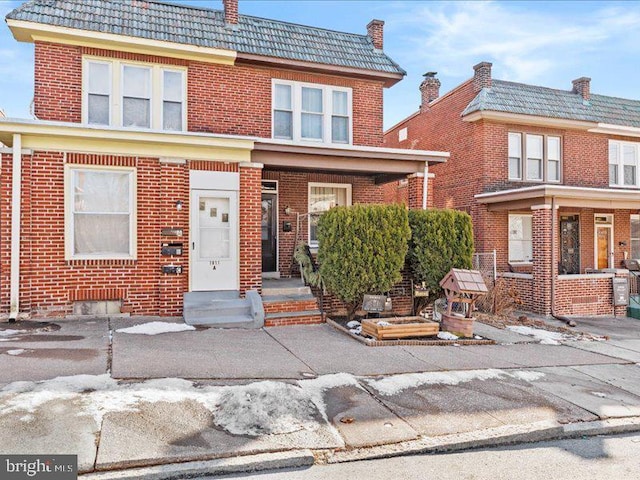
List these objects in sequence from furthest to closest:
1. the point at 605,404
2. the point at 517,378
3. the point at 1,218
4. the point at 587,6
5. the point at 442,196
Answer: the point at 442,196, the point at 587,6, the point at 1,218, the point at 517,378, the point at 605,404

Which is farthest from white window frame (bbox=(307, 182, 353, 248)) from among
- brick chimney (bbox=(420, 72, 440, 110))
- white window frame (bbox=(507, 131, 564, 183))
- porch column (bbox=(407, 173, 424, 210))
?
brick chimney (bbox=(420, 72, 440, 110))

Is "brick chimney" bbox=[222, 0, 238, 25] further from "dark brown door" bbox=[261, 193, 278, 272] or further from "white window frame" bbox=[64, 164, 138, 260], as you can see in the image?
"white window frame" bbox=[64, 164, 138, 260]

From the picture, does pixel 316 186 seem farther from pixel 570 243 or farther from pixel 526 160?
pixel 570 243

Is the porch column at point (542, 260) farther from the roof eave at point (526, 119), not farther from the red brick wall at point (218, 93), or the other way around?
the red brick wall at point (218, 93)

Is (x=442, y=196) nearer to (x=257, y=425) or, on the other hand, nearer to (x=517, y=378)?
(x=517, y=378)

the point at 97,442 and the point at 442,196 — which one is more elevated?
the point at 442,196

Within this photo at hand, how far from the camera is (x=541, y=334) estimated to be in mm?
10336

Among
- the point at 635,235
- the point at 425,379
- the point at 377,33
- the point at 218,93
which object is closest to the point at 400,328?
the point at 425,379

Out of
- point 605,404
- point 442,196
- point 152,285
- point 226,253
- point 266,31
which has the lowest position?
point 605,404

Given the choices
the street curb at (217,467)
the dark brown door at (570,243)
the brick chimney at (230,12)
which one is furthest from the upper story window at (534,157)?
the street curb at (217,467)

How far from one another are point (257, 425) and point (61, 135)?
7.06 m

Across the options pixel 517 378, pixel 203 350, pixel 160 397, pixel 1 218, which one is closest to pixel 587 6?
pixel 517 378

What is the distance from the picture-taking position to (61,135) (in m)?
8.88

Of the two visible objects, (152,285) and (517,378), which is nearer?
(517,378)
